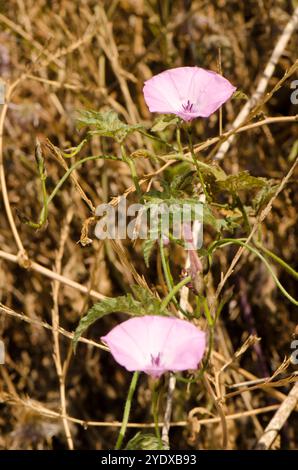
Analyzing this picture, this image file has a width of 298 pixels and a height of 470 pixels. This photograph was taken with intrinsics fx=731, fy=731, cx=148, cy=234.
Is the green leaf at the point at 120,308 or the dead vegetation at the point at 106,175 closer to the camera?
the green leaf at the point at 120,308

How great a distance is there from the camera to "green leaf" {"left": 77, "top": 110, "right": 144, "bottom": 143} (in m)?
0.70

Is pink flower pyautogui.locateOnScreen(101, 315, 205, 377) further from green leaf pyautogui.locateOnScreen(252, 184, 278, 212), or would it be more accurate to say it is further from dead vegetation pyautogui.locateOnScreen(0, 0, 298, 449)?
dead vegetation pyautogui.locateOnScreen(0, 0, 298, 449)

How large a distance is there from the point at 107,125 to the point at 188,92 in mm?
84

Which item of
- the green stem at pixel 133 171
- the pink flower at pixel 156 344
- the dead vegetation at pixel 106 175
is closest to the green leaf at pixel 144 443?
the pink flower at pixel 156 344

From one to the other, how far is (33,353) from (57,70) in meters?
0.51

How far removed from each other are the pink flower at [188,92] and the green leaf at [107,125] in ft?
0.11

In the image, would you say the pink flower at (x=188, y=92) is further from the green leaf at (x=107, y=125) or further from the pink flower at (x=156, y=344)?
the pink flower at (x=156, y=344)

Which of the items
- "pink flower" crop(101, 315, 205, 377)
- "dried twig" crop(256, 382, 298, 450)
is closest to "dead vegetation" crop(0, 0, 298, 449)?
"dried twig" crop(256, 382, 298, 450)

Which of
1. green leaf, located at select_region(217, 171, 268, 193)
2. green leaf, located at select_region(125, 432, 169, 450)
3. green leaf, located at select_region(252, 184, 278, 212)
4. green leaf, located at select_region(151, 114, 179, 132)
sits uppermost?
green leaf, located at select_region(151, 114, 179, 132)

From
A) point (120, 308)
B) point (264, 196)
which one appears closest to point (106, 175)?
point (264, 196)

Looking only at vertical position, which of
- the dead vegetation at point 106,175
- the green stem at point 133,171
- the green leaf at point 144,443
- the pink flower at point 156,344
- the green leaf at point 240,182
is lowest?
the green leaf at point 144,443

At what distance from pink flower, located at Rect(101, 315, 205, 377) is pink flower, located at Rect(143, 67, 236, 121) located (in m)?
0.20

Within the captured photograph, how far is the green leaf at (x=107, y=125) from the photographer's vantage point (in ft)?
2.29

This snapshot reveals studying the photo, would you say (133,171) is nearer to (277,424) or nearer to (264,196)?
(264,196)
